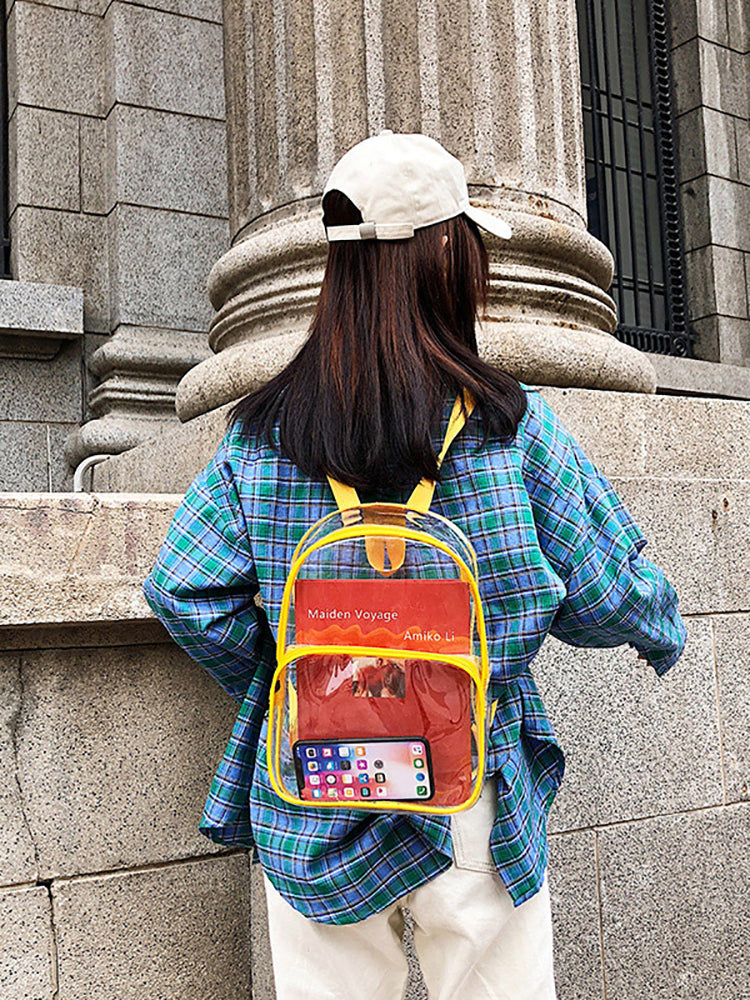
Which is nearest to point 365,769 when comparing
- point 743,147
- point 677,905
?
point 677,905

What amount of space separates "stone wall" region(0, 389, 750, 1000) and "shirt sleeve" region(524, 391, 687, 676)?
3.74 feet

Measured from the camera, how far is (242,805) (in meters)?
2.22

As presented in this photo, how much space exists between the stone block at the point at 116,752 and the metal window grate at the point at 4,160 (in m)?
3.65

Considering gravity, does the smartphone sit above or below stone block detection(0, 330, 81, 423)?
below

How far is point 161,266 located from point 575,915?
166 inches

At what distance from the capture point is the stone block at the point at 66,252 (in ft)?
19.8

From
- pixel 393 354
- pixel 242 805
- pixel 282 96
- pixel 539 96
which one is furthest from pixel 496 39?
pixel 242 805

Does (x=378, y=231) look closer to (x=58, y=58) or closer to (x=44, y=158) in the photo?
(x=44, y=158)

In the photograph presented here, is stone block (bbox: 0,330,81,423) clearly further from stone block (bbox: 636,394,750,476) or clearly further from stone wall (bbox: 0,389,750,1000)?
stone block (bbox: 636,394,750,476)

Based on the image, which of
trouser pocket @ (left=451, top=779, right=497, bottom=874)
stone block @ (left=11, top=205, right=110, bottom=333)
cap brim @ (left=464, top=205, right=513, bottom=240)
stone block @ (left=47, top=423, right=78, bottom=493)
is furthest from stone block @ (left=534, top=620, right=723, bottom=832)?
stone block @ (left=11, top=205, right=110, bottom=333)

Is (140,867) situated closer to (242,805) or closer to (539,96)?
(242,805)

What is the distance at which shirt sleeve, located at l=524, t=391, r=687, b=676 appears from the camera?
6.76ft

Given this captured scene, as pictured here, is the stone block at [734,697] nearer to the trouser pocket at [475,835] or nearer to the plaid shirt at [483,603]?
the plaid shirt at [483,603]

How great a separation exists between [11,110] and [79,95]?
36 cm
